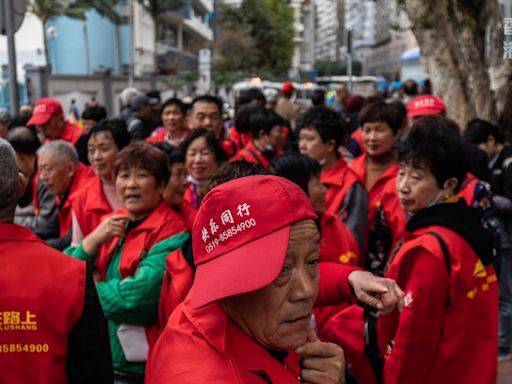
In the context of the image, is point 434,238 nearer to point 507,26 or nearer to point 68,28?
point 507,26

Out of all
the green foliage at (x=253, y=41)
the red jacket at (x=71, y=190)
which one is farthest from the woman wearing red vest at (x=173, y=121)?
the green foliage at (x=253, y=41)

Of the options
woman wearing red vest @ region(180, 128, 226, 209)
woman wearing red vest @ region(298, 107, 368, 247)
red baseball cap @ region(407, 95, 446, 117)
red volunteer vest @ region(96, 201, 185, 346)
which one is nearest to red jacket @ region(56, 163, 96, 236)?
woman wearing red vest @ region(180, 128, 226, 209)

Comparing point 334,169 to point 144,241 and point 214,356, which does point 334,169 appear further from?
point 214,356

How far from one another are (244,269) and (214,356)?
0.81 ft

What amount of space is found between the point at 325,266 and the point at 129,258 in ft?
3.52

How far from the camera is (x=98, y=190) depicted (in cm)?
415

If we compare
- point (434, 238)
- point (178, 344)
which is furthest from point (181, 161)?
point (178, 344)

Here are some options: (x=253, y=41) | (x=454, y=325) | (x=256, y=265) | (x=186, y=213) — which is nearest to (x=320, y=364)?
(x=256, y=265)

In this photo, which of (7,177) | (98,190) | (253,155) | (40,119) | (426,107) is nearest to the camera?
(7,177)

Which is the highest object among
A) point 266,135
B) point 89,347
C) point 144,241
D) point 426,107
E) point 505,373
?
point 426,107

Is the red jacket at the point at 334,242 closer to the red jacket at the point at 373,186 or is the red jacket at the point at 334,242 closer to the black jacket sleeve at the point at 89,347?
the red jacket at the point at 373,186

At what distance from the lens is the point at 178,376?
1538mm

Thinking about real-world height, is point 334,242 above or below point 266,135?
below

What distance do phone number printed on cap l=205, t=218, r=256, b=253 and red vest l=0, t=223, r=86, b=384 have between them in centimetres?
88
